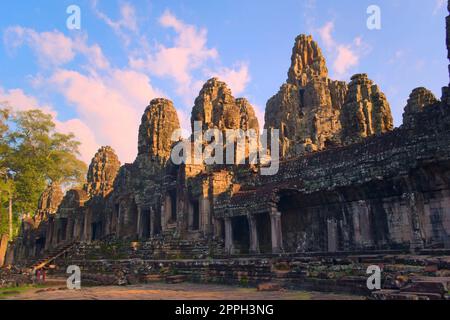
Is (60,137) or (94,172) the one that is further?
(94,172)

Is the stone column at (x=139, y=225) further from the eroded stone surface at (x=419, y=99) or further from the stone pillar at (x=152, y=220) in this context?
the eroded stone surface at (x=419, y=99)

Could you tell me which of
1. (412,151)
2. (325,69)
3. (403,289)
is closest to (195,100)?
(412,151)

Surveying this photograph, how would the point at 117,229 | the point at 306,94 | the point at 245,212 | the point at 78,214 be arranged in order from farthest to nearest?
the point at 306,94
the point at 78,214
the point at 117,229
the point at 245,212

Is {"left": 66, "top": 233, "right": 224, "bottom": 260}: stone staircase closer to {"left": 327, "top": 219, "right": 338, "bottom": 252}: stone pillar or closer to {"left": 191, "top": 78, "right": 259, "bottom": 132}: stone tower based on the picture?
{"left": 327, "top": 219, "right": 338, "bottom": 252}: stone pillar

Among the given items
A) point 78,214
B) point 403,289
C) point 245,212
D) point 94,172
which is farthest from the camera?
point 94,172

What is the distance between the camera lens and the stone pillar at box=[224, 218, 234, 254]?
22750 mm

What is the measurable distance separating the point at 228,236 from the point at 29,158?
73.9ft

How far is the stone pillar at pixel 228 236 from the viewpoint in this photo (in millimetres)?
22750

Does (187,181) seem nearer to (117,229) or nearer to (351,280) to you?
(117,229)

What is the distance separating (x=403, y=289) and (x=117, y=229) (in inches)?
1140

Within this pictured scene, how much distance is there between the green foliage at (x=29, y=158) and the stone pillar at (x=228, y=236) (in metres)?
19.2

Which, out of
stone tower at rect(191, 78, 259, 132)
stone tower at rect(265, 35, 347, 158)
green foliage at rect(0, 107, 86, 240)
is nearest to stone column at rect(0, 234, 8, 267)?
green foliage at rect(0, 107, 86, 240)

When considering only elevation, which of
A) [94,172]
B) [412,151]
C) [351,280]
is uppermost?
[94,172]

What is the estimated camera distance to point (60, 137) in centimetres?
3934
